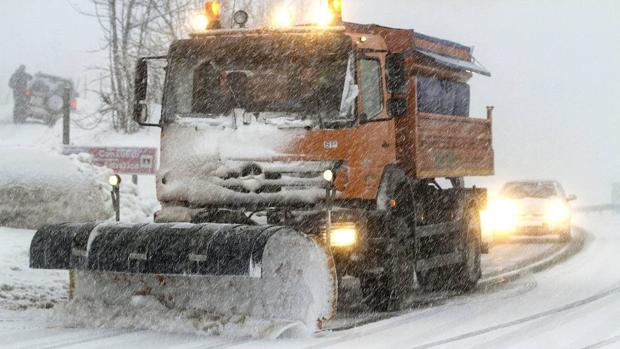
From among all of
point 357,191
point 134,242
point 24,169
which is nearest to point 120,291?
point 134,242

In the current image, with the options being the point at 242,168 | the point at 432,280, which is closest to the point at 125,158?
the point at 432,280

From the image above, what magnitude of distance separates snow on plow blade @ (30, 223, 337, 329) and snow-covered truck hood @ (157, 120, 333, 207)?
3.59 ft

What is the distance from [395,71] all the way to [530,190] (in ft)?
52.7

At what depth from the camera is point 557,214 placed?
84.0ft

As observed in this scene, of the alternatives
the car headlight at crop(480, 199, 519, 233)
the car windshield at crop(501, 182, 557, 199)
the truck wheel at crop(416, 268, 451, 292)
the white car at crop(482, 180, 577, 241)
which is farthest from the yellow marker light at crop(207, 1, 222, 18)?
the car windshield at crop(501, 182, 557, 199)

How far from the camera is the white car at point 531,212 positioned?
25547mm

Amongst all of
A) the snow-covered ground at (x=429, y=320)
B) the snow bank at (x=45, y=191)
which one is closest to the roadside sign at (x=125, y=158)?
the snow bank at (x=45, y=191)

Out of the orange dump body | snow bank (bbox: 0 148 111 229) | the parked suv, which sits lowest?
snow bank (bbox: 0 148 111 229)

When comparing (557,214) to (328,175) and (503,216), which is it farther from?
(328,175)

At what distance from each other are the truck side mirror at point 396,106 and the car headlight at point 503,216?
14.5 metres

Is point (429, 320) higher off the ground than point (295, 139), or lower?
lower

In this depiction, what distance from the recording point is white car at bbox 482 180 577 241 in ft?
83.8

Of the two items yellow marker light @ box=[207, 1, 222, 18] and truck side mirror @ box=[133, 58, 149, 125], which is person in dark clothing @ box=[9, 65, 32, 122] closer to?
yellow marker light @ box=[207, 1, 222, 18]

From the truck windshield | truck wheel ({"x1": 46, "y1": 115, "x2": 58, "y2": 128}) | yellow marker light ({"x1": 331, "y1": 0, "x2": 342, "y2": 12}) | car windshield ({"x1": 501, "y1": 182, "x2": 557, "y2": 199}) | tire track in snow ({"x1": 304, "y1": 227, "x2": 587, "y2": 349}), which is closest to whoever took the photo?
tire track in snow ({"x1": 304, "y1": 227, "x2": 587, "y2": 349})
